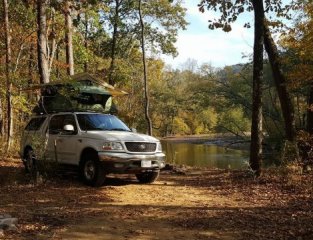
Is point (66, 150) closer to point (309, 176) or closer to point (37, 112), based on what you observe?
point (37, 112)

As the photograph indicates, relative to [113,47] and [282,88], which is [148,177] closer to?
[282,88]

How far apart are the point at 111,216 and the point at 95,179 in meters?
3.11

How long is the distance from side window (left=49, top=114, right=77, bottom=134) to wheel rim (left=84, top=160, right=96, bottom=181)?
1422 millimetres

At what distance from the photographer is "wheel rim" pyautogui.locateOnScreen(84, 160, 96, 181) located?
1124 cm

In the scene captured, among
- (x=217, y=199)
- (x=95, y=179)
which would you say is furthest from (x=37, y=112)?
(x=217, y=199)

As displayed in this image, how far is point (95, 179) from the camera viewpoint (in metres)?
11.1

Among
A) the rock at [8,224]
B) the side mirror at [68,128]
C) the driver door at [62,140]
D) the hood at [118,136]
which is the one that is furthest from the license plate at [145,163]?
Result: the rock at [8,224]

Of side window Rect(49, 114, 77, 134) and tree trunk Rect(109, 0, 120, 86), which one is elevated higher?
tree trunk Rect(109, 0, 120, 86)

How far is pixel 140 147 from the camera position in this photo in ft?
37.5

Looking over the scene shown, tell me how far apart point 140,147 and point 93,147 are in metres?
1.14

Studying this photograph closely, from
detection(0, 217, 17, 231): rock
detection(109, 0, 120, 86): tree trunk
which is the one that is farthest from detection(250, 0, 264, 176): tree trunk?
detection(109, 0, 120, 86): tree trunk

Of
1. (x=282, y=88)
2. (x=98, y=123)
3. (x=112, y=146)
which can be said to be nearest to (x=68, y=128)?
(x=98, y=123)

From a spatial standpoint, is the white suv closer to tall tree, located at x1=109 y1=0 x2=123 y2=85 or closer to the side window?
the side window

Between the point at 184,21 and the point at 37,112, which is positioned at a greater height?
the point at 184,21
